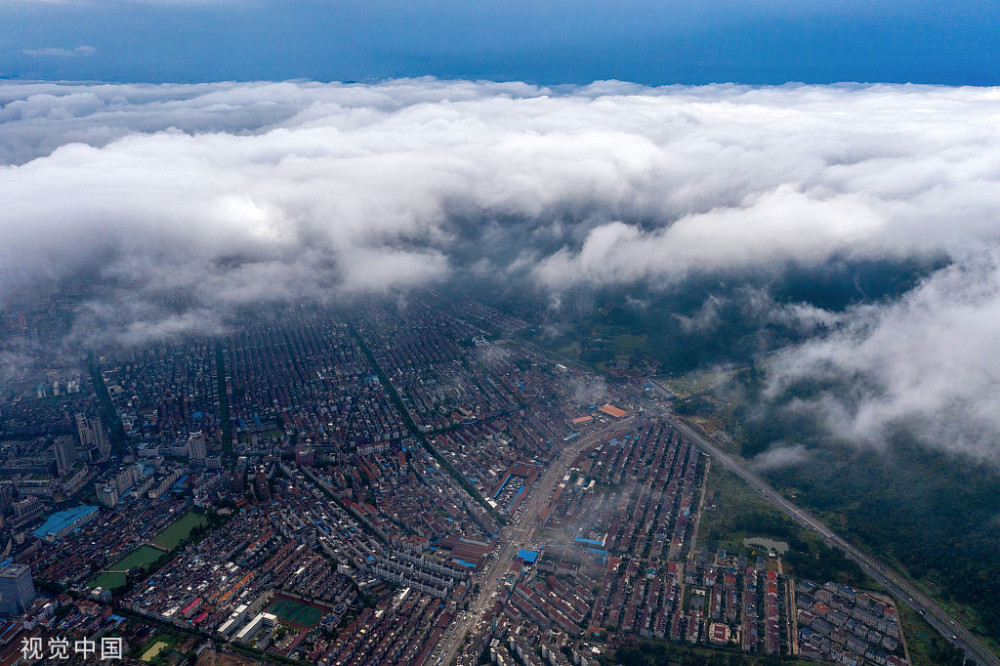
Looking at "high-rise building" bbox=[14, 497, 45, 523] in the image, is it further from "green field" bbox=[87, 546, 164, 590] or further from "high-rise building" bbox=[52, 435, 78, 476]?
"green field" bbox=[87, 546, 164, 590]

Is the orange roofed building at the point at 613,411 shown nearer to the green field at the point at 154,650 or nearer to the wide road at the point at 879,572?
the wide road at the point at 879,572

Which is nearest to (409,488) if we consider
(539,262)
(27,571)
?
(27,571)

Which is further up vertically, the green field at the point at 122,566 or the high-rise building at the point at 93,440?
the high-rise building at the point at 93,440

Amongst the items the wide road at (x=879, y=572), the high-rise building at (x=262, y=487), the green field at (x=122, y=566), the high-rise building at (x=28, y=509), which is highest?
the high-rise building at (x=28, y=509)

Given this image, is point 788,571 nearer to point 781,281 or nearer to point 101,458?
point 781,281

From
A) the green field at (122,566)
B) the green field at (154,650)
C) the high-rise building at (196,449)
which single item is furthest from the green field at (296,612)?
the high-rise building at (196,449)

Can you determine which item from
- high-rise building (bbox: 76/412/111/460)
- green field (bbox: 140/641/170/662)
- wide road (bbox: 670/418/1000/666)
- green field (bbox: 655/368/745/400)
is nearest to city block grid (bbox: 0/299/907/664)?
green field (bbox: 140/641/170/662)

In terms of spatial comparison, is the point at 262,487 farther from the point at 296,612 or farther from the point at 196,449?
the point at 296,612
